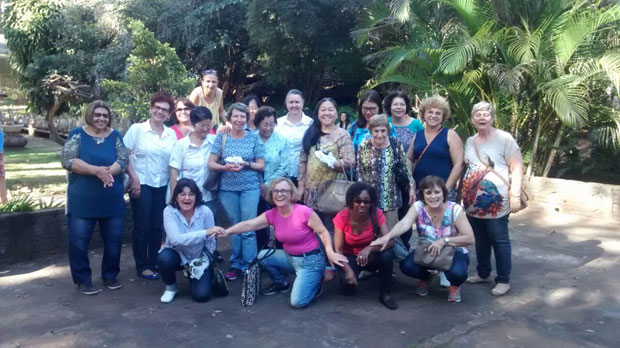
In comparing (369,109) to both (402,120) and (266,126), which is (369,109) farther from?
(266,126)

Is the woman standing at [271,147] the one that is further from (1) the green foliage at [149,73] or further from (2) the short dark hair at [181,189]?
(1) the green foliage at [149,73]

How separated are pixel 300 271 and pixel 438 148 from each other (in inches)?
66.1

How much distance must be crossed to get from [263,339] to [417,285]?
6.06 ft

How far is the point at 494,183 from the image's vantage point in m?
5.36

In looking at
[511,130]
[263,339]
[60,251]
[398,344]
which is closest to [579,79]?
[511,130]

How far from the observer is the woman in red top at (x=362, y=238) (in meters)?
5.10

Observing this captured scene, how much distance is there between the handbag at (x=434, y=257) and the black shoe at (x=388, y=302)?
390mm

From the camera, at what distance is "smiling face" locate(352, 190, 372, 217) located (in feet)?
16.6

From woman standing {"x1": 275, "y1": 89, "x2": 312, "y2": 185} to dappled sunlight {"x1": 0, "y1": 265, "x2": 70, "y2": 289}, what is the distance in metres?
2.47

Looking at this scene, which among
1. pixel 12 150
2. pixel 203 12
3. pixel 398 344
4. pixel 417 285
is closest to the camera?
pixel 398 344

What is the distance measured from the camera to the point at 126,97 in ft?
38.8

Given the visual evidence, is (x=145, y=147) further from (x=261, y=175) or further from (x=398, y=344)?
(x=398, y=344)

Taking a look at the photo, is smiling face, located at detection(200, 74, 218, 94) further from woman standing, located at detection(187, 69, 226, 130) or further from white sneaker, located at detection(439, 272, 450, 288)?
white sneaker, located at detection(439, 272, 450, 288)

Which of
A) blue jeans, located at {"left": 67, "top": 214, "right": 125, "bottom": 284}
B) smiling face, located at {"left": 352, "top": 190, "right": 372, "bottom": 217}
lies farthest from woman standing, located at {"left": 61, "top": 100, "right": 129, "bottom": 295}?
smiling face, located at {"left": 352, "top": 190, "right": 372, "bottom": 217}
